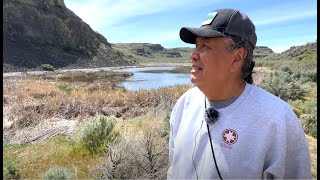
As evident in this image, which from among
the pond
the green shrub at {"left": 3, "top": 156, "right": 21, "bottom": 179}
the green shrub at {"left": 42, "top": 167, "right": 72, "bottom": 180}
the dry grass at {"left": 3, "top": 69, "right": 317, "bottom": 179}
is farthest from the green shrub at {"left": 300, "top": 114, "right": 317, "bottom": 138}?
the pond

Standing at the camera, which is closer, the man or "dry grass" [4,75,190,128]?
the man

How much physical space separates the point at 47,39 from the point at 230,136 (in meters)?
85.6

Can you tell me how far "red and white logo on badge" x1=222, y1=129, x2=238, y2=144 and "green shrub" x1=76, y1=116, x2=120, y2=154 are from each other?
467 centimetres

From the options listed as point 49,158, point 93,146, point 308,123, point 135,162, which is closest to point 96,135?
point 93,146

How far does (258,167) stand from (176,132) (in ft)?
2.04

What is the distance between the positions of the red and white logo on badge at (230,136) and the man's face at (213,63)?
296 mm

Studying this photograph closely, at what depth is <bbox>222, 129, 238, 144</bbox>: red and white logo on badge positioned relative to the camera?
2118 millimetres

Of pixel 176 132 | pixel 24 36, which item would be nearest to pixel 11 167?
pixel 176 132

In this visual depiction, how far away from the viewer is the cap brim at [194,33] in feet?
7.32

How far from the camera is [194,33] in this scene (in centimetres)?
226

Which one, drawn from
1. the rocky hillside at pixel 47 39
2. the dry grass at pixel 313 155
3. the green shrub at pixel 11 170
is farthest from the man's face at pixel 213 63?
the rocky hillside at pixel 47 39

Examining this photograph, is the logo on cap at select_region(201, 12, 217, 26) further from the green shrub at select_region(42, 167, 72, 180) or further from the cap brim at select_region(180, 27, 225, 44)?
the green shrub at select_region(42, 167, 72, 180)

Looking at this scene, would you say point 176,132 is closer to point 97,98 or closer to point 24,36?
point 97,98

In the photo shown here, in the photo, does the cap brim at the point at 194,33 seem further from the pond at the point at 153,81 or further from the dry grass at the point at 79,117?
the pond at the point at 153,81
